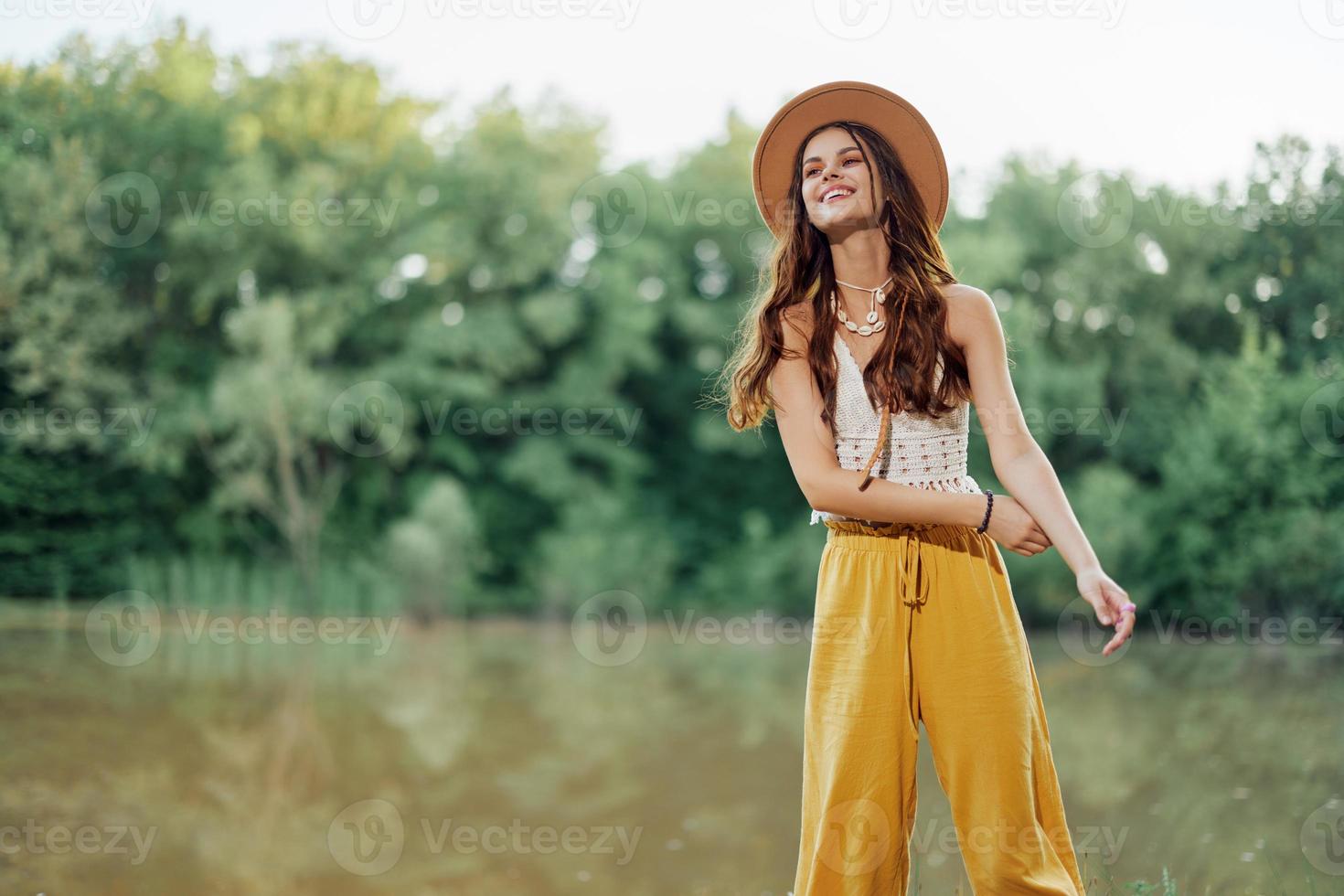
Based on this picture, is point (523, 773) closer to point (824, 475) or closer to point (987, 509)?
point (824, 475)

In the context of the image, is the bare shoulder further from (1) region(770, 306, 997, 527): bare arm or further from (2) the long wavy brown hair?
(1) region(770, 306, 997, 527): bare arm

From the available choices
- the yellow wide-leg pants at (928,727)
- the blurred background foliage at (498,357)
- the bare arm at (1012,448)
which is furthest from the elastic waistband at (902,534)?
the blurred background foliage at (498,357)

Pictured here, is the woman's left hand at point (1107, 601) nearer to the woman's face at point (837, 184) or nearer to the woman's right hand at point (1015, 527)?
the woman's right hand at point (1015, 527)

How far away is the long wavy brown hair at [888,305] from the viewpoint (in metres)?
1.99

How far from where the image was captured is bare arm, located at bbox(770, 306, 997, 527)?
1.91 m

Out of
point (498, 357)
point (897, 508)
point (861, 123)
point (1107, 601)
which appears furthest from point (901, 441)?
point (498, 357)

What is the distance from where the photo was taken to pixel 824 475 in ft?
6.46

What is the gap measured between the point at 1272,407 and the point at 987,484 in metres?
2.90

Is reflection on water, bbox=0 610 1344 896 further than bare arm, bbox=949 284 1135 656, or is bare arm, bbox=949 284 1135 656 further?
reflection on water, bbox=0 610 1344 896

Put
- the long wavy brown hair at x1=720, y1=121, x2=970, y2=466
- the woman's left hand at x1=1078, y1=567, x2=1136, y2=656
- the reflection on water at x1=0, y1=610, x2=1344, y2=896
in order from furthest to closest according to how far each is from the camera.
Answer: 1. the reflection on water at x1=0, y1=610, x2=1344, y2=896
2. the long wavy brown hair at x1=720, y1=121, x2=970, y2=466
3. the woman's left hand at x1=1078, y1=567, x2=1136, y2=656

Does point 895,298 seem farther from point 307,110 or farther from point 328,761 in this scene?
point 307,110

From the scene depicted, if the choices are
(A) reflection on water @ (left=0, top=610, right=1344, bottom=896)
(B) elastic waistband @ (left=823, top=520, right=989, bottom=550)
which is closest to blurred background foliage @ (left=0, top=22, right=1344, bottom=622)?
(A) reflection on water @ (left=0, top=610, right=1344, bottom=896)

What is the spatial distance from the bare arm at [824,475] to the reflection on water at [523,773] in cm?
113

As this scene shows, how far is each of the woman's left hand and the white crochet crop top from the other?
249 millimetres
